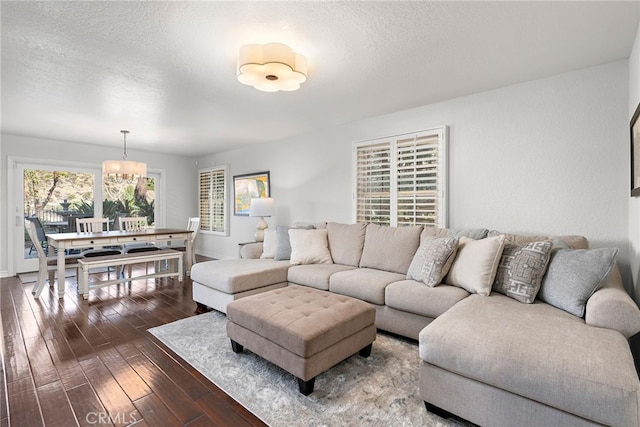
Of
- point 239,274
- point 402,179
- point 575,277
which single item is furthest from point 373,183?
point 575,277

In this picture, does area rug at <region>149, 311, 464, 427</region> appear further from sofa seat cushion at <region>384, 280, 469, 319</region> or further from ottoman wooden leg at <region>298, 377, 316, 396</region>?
sofa seat cushion at <region>384, 280, 469, 319</region>

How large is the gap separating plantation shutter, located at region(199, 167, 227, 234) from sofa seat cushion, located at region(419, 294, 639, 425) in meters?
5.42

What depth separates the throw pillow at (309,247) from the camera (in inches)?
142

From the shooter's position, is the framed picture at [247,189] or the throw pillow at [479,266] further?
the framed picture at [247,189]

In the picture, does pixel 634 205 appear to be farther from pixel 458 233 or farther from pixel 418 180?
pixel 418 180

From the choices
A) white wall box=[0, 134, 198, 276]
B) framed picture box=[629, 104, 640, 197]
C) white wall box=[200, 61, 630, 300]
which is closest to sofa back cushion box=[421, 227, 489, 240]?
white wall box=[200, 61, 630, 300]

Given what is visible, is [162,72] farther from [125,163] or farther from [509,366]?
[509,366]

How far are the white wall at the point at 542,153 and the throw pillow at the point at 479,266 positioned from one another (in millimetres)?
813

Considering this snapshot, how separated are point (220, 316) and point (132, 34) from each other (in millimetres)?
2535

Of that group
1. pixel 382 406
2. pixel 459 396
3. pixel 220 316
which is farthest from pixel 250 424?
pixel 220 316

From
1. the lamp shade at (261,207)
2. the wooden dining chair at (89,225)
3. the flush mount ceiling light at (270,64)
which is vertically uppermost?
the flush mount ceiling light at (270,64)

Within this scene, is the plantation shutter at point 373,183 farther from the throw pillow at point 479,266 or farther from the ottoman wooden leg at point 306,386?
the ottoman wooden leg at point 306,386

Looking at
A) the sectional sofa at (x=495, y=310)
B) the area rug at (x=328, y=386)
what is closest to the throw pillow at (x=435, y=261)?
the sectional sofa at (x=495, y=310)

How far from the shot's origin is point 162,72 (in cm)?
263
